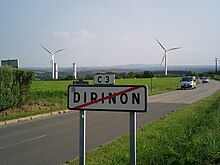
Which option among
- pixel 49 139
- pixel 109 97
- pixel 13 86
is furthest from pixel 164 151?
pixel 13 86

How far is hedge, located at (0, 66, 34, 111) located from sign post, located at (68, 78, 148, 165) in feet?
48.6

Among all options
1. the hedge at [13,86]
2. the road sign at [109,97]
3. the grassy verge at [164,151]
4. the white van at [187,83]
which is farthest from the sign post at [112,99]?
the white van at [187,83]

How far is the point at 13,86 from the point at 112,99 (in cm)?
1637

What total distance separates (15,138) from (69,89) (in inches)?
318

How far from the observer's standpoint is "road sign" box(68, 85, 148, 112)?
12.4 feet

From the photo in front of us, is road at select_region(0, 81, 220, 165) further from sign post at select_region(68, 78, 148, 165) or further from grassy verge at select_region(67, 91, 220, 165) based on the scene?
sign post at select_region(68, 78, 148, 165)

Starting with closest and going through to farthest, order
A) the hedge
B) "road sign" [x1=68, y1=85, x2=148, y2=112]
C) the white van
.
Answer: "road sign" [x1=68, y1=85, x2=148, y2=112] < the hedge < the white van

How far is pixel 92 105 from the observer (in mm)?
4031

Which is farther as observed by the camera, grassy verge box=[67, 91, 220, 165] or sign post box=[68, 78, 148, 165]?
grassy verge box=[67, 91, 220, 165]

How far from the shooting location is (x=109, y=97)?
12.9 ft

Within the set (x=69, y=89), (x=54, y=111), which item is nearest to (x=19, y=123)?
(x=54, y=111)

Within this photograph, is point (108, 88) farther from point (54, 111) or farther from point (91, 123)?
point (54, 111)

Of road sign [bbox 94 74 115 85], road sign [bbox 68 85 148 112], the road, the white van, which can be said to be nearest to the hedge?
the road

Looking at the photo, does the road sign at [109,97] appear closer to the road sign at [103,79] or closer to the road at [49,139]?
the road sign at [103,79]
